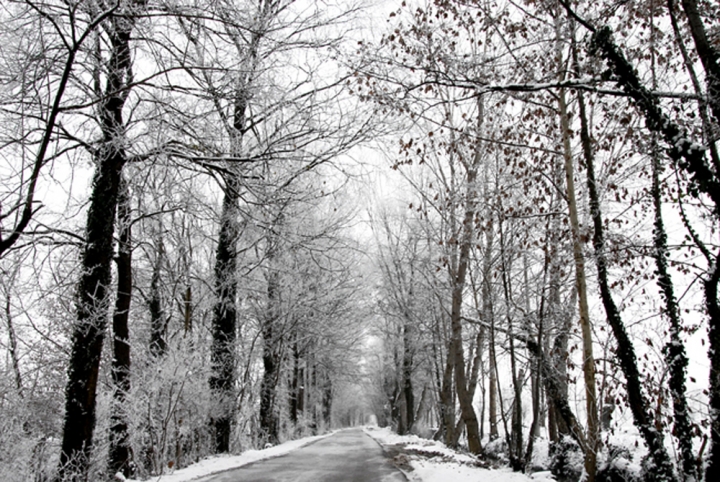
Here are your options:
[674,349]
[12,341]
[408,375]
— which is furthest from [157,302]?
[408,375]

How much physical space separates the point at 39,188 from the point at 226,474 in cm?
541

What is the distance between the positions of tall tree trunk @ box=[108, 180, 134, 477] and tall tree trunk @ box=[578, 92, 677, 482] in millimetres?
7983

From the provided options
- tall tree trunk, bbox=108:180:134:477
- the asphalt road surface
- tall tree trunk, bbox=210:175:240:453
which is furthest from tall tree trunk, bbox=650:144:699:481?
tall tree trunk, bbox=210:175:240:453

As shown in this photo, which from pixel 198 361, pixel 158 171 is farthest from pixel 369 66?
pixel 198 361

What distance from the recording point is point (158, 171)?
8.29 metres

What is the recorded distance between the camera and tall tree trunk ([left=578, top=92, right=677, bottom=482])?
6.72m

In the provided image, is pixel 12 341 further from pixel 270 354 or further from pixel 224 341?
pixel 270 354

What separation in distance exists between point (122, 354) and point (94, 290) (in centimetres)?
408

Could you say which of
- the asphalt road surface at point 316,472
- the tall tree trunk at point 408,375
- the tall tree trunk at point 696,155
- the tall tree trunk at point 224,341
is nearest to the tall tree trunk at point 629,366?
the tall tree trunk at point 696,155

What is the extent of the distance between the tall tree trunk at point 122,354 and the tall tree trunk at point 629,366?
7.98 m

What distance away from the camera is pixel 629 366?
7230 mm

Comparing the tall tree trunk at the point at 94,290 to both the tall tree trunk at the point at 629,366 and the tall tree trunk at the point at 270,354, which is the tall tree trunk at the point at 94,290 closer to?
the tall tree trunk at the point at 629,366

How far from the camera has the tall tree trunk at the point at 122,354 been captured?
8.90 metres

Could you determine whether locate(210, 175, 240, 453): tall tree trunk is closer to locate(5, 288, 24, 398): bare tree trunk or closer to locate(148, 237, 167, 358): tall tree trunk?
locate(148, 237, 167, 358): tall tree trunk
